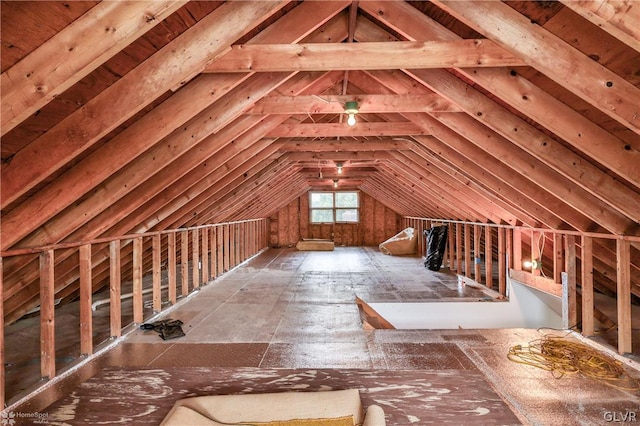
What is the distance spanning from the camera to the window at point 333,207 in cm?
1370

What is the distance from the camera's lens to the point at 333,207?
45.0ft

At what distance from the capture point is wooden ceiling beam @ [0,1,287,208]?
211cm

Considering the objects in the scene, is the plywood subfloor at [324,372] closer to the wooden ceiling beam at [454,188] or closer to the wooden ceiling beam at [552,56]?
the wooden ceiling beam at [552,56]

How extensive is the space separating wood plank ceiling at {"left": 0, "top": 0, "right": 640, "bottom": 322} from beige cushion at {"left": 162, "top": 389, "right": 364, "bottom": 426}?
5.15ft

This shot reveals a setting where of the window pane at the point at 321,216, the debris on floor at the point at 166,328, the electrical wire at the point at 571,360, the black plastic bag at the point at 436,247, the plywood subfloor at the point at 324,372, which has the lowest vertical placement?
the electrical wire at the point at 571,360

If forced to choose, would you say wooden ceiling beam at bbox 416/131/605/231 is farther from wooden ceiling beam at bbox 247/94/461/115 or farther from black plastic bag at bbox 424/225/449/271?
black plastic bag at bbox 424/225/449/271

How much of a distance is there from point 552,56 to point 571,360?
260cm

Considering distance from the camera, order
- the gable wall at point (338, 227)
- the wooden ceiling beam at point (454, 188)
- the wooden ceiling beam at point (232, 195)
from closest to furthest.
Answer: the wooden ceiling beam at point (454, 188), the wooden ceiling beam at point (232, 195), the gable wall at point (338, 227)

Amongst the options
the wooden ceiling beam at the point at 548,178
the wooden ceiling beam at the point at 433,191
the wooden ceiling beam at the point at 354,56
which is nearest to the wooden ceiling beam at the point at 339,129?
the wooden ceiling beam at the point at 548,178

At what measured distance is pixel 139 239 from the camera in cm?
424

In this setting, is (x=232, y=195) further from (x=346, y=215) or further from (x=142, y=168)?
(x=346, y=215)

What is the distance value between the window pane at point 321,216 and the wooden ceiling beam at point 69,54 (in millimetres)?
12138

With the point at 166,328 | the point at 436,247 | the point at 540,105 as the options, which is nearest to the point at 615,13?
the point at 540,105

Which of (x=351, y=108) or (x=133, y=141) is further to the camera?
(x=351, y=108)
